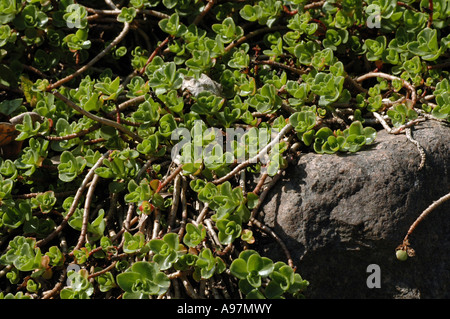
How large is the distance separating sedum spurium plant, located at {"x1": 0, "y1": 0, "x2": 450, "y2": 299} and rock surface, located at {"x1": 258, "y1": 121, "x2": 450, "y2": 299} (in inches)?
3.0

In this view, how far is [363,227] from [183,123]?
82 cm

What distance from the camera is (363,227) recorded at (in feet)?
6.41

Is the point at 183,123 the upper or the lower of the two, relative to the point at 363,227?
upper

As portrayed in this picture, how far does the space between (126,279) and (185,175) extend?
47 centimetres

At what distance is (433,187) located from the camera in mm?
2033

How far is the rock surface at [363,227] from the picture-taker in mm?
1961

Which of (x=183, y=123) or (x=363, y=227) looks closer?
(x=363, y=227)

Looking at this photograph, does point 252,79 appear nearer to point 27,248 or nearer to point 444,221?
point 444,221

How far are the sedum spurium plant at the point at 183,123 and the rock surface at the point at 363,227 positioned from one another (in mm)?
76

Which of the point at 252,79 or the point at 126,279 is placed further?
the point at 252,79

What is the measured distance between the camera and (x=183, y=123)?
7.52 ft

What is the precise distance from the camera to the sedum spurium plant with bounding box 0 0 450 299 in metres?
1.97

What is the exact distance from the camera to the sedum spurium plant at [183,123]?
6.47 feet
